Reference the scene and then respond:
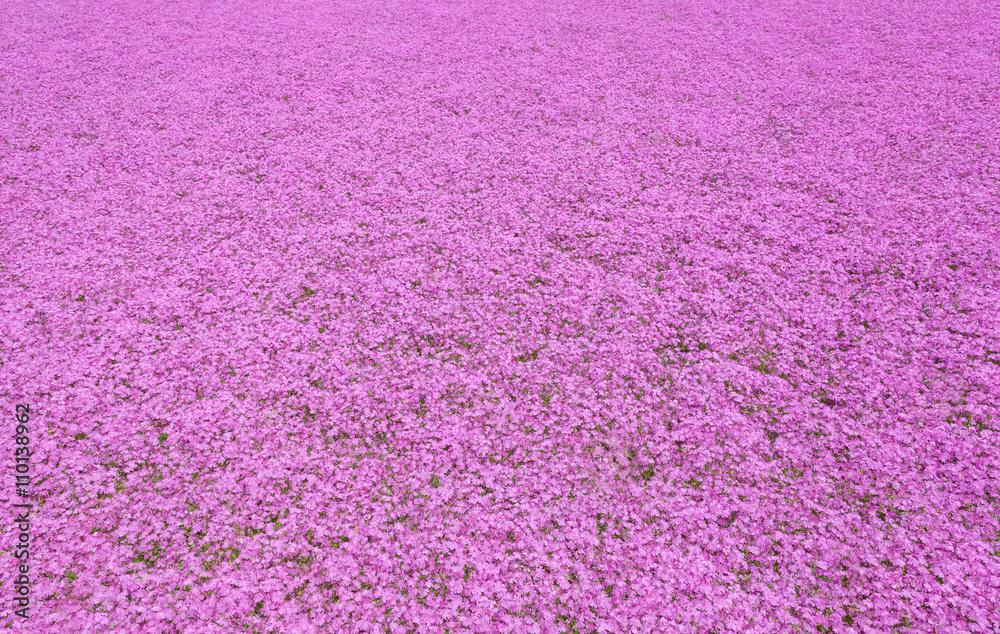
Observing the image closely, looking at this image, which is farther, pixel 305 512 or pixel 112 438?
pixel 112 438

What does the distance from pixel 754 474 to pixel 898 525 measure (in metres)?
1.12

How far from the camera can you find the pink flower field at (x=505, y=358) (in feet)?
14.0

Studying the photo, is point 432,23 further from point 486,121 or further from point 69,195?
point 69,195

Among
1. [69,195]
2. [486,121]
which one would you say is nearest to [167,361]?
[69,195]

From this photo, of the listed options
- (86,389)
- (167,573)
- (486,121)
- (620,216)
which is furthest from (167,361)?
(486,121)

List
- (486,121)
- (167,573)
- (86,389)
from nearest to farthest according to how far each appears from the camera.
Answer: (167,573)
(86,389)
(486,121)

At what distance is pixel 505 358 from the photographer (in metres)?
6.04

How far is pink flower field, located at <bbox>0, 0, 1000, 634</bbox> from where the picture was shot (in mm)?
4277

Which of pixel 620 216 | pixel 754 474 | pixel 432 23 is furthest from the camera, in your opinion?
pixel 432 23

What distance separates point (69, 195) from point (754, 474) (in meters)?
10.3

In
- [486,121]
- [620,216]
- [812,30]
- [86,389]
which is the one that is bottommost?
[86,389]

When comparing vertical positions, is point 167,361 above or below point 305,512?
above

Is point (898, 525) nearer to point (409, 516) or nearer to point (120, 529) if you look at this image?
point (409, 516)

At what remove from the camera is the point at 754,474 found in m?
4.94
